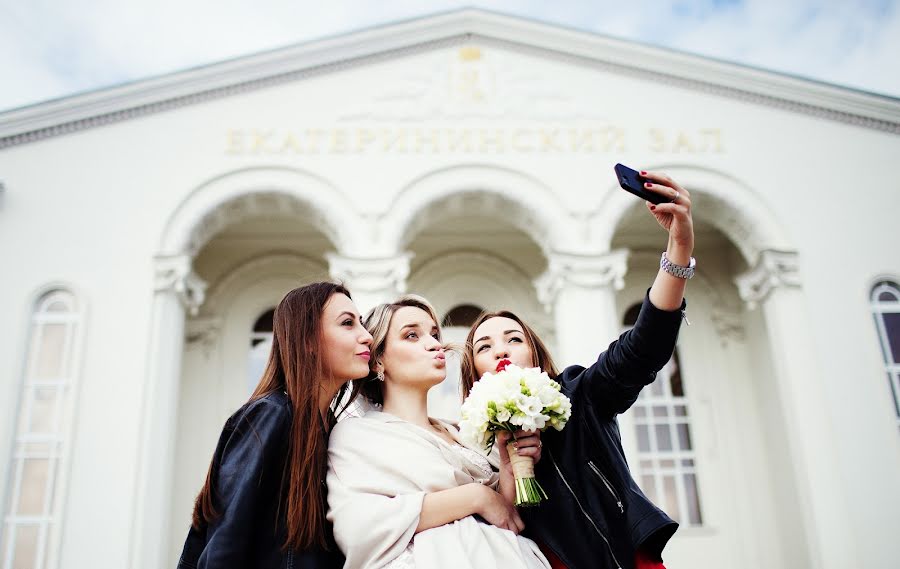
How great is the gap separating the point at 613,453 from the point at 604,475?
3.8 inches

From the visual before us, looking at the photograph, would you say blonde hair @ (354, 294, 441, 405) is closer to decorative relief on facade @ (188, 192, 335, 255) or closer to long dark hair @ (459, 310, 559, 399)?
long dark hair @ (459, 310, 559, 399)

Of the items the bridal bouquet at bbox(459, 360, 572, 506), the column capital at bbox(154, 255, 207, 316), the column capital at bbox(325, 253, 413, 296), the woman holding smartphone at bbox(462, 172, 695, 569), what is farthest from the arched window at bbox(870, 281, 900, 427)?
the column capital at bbox(154, 255, 207, 316)

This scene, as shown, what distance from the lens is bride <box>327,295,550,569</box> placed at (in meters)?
2.90

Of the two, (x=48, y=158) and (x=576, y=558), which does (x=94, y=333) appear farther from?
(x=576, y=558)

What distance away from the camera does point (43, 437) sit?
9062mm

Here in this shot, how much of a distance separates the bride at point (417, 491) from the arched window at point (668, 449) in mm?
8673

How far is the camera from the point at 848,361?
387 inches

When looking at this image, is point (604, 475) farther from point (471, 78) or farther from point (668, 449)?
point (668, 449)

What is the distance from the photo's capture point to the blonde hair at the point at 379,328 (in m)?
3.68

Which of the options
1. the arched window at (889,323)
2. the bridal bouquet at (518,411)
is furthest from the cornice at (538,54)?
the bridal bouquet at (518,411)

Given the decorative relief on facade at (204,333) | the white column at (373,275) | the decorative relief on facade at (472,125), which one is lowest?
the white column at (373,275)

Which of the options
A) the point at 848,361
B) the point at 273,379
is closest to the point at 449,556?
the point at 273,379

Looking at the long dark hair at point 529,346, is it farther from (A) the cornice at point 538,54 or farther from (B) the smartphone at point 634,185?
(A) the cornice at point 538,54

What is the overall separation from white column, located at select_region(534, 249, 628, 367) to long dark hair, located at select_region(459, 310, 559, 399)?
6052mm
